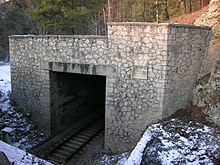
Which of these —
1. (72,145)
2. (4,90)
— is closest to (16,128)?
(72,145)

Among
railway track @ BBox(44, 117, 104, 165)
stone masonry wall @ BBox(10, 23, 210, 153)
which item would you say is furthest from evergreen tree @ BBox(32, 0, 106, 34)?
railway track @ BBox(44, 117, 104, 165)

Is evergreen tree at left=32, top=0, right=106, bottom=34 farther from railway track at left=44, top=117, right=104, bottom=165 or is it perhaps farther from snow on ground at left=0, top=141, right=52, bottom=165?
snow on ground at left=0, top=141, right=52, bottom=165

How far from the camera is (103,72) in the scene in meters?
9.52

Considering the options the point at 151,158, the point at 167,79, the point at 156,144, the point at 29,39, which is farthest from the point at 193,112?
the point at 29,39

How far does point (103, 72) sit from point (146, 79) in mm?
1725

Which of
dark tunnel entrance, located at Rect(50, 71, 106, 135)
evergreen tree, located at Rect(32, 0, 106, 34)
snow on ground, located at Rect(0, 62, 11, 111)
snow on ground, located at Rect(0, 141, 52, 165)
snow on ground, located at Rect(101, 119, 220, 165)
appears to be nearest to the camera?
snow on ground, located at Rect(0, 141, 52, 165)

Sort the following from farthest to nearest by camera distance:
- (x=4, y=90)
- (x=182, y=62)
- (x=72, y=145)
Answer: (x=4, y=90)
(x=72, y=145)
(x=182, y=62)

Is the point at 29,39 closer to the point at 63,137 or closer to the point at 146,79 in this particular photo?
the point at 63,137

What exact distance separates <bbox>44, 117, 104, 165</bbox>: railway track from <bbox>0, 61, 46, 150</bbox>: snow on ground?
1.22 m

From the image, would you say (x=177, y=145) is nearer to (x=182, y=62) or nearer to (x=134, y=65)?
(x=134, y=65)

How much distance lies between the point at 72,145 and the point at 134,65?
15.2 ft

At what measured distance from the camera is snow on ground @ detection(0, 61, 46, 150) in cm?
1054

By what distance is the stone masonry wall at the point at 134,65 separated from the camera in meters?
8.59

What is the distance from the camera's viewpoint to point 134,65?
29.1 ft
